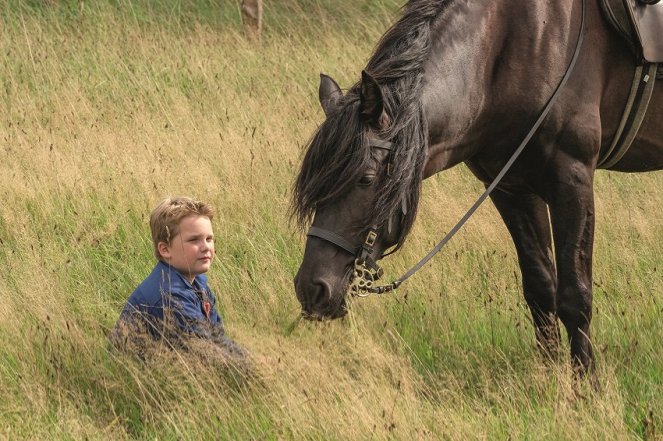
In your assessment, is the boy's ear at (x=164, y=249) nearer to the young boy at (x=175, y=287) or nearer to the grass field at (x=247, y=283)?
the young boy at (x=175, y=287)

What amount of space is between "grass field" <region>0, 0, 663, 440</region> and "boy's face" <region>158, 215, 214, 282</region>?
371 millimetres

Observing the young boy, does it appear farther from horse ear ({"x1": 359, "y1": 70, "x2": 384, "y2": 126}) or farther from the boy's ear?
horse ear ({"x1": 359, "y1": 70, "x2": 384, "y2": 126})

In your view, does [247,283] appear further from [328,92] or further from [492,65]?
[492,65]

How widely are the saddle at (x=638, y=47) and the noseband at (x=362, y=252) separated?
54.0 inches

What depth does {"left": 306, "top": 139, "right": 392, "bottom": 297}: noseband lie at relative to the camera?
4.11 meters

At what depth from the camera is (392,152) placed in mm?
4117

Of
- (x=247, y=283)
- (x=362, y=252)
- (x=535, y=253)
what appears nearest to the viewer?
(x=362, y=252)

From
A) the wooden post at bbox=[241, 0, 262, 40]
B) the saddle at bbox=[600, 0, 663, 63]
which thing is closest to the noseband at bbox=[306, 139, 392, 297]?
the saddle at bbox=[600, 0, 663, 63]

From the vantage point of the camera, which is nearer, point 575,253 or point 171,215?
point 171,215

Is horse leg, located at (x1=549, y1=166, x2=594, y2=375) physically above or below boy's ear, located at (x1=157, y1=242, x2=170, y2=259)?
below

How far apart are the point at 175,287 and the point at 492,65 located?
5.08 ft

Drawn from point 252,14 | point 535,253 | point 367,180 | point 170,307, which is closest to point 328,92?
point 367,180

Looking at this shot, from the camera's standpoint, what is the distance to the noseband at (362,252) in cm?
411

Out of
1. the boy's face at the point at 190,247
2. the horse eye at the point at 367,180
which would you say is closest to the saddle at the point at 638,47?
the horse eye at the point at 367,180
